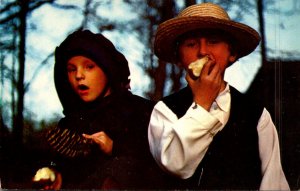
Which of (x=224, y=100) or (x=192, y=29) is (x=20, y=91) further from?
(x=224, y=100)

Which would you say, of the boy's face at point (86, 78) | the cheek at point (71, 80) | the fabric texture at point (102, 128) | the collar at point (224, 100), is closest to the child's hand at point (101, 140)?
the fabric texture at point (102, 128)

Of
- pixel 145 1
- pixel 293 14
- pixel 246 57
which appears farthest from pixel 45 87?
pixel 293 14

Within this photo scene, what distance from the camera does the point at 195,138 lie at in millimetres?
6086

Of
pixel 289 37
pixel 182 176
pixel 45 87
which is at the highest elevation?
pixel 289 37

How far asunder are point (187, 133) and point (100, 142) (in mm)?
790

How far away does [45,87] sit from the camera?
6.59 meters

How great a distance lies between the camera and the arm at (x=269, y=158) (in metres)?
6.27

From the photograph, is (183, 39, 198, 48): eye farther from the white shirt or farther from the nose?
the white shirt

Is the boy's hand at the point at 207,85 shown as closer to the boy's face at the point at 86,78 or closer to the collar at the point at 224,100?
the collar at the point at 224,100

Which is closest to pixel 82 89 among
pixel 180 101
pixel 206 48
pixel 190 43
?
pixel 180 101

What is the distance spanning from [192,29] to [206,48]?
18 centimetres

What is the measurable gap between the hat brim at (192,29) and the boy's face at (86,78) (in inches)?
19.5

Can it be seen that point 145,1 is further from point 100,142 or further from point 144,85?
point 100,142

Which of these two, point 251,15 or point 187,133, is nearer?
point 187,133
